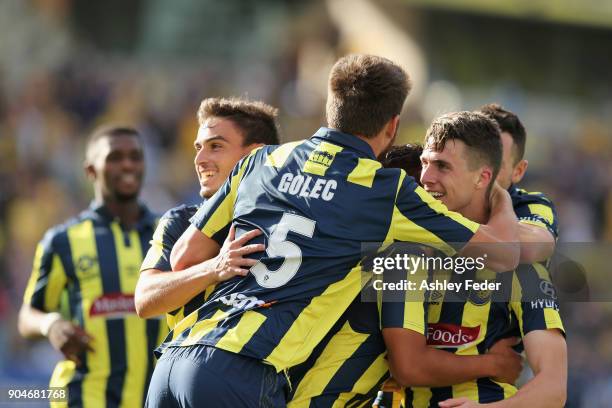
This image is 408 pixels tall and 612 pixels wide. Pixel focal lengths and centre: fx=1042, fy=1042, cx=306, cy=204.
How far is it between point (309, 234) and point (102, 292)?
109 inches

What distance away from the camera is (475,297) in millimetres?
4523

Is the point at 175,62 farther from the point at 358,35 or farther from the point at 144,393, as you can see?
the point at 144,393

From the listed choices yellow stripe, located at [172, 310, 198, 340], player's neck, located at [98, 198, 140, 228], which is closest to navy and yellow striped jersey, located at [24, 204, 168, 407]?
player's neck, located at [98, 198, 140, 228]

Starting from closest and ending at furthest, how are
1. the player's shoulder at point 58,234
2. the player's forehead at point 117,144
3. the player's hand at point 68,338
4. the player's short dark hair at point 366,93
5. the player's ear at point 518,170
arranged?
the player's short dark hair at point 366,93
the player's ear at point 518,170
the player's hand at point 68,338
the player's shoulder at point 58,234
the player's forehead at point 117,144

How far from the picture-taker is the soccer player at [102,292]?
6285mm

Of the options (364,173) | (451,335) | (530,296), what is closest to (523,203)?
(530,296)

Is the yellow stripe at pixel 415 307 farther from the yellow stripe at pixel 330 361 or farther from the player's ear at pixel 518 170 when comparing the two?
the player's ear at pixel 518 170

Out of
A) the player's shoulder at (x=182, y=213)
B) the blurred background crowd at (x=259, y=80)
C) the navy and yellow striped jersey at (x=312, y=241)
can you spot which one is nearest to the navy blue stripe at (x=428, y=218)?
the navy and yellow striped jersey at (x=312, y=241)

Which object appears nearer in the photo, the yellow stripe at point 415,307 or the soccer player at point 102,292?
the yellow stripe at point 415,307

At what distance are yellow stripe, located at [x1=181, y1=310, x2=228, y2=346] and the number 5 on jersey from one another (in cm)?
20

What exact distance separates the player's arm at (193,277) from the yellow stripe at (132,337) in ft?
6.74

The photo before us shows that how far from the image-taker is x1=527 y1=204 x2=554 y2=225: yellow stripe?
4.78 meters

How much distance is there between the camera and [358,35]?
1706 cm

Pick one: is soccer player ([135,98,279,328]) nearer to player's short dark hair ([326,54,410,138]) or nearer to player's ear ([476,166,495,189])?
player's short dark hair ([326,54,410,138])
